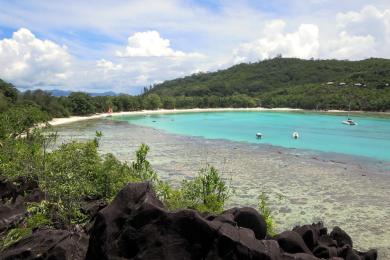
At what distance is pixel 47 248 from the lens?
1069 centimetres

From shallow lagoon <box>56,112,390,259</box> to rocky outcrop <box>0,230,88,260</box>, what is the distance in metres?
12.4

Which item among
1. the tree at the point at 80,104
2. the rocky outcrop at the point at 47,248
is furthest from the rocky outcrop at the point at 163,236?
the tree at the point at 80,104

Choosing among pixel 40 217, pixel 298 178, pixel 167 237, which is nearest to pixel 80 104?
pixel 298 178

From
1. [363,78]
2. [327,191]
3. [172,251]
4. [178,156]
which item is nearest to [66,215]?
[172,251]

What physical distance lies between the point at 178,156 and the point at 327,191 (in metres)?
18.6

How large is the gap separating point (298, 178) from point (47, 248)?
26183mm

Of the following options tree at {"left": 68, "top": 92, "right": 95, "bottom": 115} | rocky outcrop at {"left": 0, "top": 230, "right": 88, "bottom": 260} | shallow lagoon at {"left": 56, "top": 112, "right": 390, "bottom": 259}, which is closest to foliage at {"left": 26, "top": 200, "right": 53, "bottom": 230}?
rocky outcrop at {"left": 0, "top": 230, "right": 88, "bottom": 260}

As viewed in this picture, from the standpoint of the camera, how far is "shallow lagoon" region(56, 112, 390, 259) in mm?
23062

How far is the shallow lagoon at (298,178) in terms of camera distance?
23.1 meters

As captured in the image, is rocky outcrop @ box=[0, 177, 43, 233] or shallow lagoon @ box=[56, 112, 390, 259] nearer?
rocky outcrop @ box=[0, 177, 43, 233]

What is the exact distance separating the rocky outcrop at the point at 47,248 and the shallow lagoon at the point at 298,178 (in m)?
12.4

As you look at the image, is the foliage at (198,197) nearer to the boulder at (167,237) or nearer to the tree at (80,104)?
the boulder at (167,237)

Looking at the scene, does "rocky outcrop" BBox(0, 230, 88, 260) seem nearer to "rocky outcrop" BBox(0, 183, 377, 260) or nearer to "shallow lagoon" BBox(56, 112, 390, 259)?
"rocky outcrop" BBox(0, 183, 377, 260)

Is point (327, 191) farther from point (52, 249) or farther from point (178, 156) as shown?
point (52, 249)
